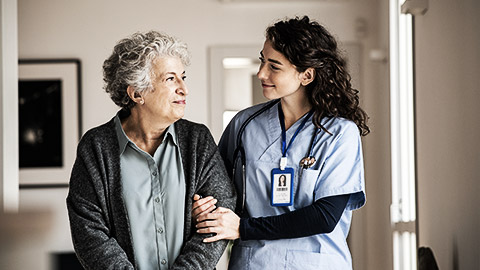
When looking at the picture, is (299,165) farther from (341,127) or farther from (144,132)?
(144,132)

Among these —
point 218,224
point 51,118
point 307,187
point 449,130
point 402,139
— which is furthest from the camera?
point 51,118

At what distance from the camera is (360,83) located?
434 cm

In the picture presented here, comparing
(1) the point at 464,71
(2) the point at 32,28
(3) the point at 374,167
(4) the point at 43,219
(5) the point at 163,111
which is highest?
(2) the point at 32,28

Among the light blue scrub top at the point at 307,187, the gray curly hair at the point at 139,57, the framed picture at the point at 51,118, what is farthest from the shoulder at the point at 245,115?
the framed picture at the point at 51,118

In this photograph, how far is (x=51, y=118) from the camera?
4.39 metres

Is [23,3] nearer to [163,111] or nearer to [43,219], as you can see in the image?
[43,219]

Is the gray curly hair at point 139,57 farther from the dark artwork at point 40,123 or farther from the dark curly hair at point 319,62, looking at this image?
the dark artwork at point 40,123

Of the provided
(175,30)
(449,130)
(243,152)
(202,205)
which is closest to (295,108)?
(243,152)

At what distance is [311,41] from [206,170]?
19.7 inches

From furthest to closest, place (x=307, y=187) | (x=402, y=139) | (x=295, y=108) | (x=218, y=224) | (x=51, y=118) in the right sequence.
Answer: (x=51, y=118) < (x=402, y=139) < (x=295, y=108) < (x=307, y=187) < (x=218, y=224)

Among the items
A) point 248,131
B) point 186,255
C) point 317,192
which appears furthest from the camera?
point 248,131

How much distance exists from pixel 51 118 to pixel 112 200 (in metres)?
2.68

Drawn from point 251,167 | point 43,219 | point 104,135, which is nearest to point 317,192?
point 251,167

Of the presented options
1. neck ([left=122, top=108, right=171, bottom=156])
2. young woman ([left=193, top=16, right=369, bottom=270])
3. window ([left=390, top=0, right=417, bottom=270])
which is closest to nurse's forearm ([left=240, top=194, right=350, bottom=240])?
young woman ([left=193, top=16, right=369, bottom=270])
